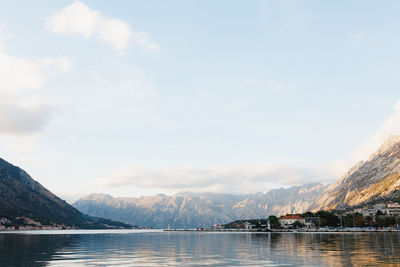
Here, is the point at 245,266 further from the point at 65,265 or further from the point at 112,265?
the point at 65,265

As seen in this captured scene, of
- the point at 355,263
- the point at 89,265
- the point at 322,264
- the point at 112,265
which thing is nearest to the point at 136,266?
the point at 112,265

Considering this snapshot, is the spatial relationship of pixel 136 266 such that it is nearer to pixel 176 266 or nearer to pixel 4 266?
pixel 176 266

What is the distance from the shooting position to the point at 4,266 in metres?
49.5

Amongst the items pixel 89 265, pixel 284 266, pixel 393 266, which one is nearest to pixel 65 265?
pixel 89 265

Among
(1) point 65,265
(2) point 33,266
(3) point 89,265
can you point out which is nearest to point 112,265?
(3) point 89,265

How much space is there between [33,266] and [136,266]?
14952mm

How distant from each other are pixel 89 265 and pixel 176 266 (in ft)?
43.2

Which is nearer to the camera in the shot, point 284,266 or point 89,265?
point 284,266

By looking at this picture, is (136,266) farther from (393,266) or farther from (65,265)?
(393,266)

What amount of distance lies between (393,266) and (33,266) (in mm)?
49042

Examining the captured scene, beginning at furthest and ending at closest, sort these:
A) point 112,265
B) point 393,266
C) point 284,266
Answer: point 112,265, point 284,266, point 393,266

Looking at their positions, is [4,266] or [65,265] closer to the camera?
[4,266]

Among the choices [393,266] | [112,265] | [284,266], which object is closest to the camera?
[393,266]

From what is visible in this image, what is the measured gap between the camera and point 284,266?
48.0 m
